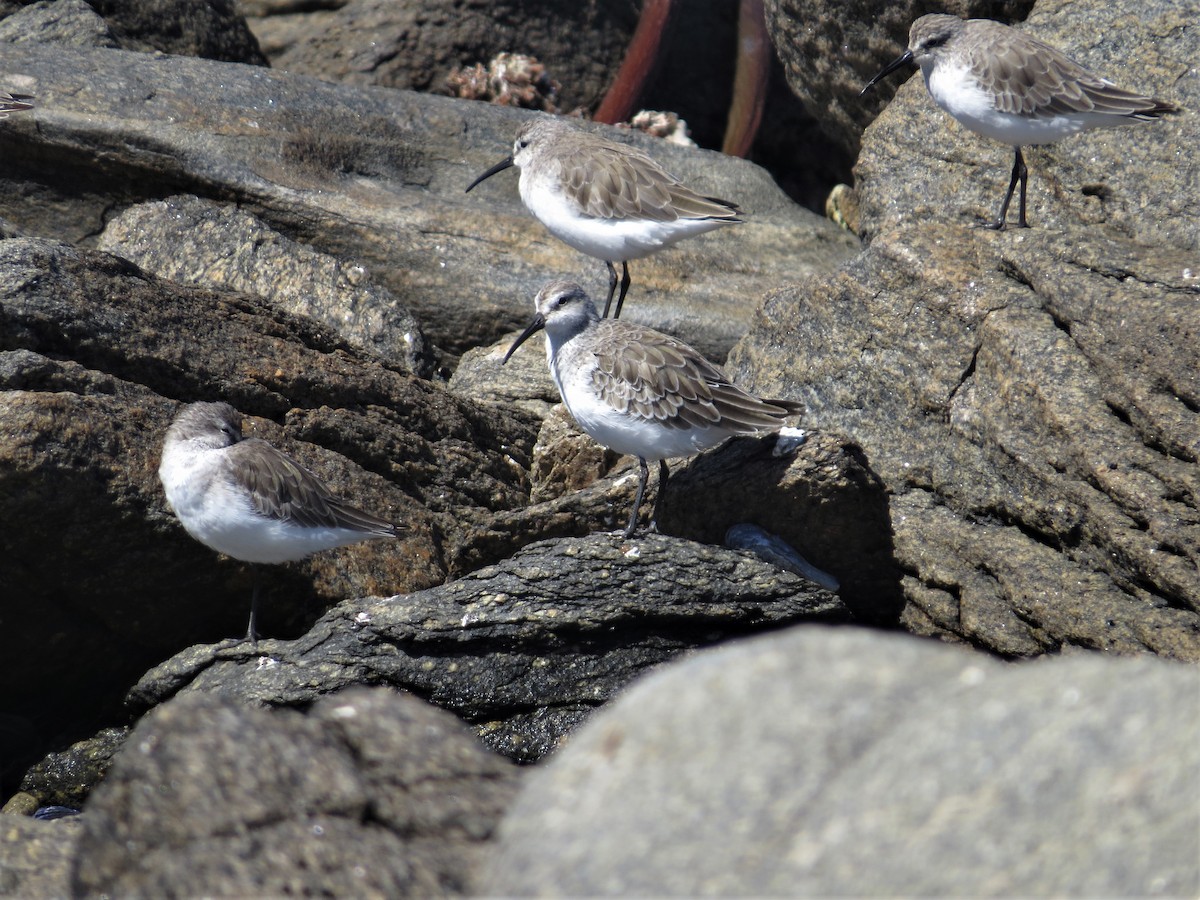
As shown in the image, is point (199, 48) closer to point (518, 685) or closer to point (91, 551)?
point (91, 551)

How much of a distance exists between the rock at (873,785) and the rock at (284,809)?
0.54 m

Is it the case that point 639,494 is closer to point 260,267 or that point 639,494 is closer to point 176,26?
point 260,267

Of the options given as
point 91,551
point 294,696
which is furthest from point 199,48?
point 294,696

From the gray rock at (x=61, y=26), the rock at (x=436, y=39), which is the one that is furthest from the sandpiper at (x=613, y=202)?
the rock at (x=436, y=39)

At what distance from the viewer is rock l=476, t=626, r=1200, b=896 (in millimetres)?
2812

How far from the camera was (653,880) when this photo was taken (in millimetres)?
2910

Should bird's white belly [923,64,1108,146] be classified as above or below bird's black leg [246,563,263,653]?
above

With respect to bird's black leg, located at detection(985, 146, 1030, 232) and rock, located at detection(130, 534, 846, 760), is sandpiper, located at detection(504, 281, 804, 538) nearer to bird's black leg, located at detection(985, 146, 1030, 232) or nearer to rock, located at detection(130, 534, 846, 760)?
rock, located at detection(130, 534, 846, 760)

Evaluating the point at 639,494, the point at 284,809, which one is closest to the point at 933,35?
the point at 639,494

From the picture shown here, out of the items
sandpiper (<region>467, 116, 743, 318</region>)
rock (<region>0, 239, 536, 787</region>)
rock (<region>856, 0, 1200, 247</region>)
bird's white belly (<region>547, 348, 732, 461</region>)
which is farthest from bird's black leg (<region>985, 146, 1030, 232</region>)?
rock (<region>0, 239, 536, 787</region>)

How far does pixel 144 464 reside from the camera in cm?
746

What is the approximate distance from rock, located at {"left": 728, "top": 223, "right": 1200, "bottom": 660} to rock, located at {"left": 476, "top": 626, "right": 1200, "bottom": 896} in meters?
4.15

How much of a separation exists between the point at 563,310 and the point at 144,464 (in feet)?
9.33

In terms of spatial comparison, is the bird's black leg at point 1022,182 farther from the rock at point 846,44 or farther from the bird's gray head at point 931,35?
the rock at point 846,44
